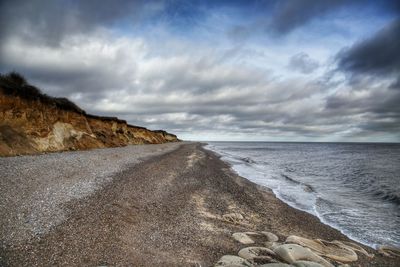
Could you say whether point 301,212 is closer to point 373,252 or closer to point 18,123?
point 373,252

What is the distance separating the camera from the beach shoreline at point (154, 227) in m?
6.49

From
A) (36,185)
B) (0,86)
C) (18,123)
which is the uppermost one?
(0,86)

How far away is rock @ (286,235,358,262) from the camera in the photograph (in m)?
7.90

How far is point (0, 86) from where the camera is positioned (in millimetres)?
22672

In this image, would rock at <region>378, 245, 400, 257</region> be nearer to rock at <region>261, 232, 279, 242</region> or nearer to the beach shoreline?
the beach shoreline

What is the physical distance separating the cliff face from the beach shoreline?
1219 centimetres

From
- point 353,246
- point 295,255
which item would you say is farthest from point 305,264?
point 353,246

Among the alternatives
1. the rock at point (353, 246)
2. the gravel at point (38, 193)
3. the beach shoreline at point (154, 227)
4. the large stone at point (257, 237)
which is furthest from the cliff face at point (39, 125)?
Answer: the rock at point (353, 246)

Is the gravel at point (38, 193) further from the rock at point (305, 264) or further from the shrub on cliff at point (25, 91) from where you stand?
the shrub on cliff at point (25, 91)

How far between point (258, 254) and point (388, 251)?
15.3 ft

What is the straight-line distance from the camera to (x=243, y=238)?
28.0 ft

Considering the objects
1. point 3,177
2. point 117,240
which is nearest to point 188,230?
point 117,240

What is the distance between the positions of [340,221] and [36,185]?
41.7ft

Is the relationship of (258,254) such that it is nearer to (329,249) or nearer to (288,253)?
(288,253)
